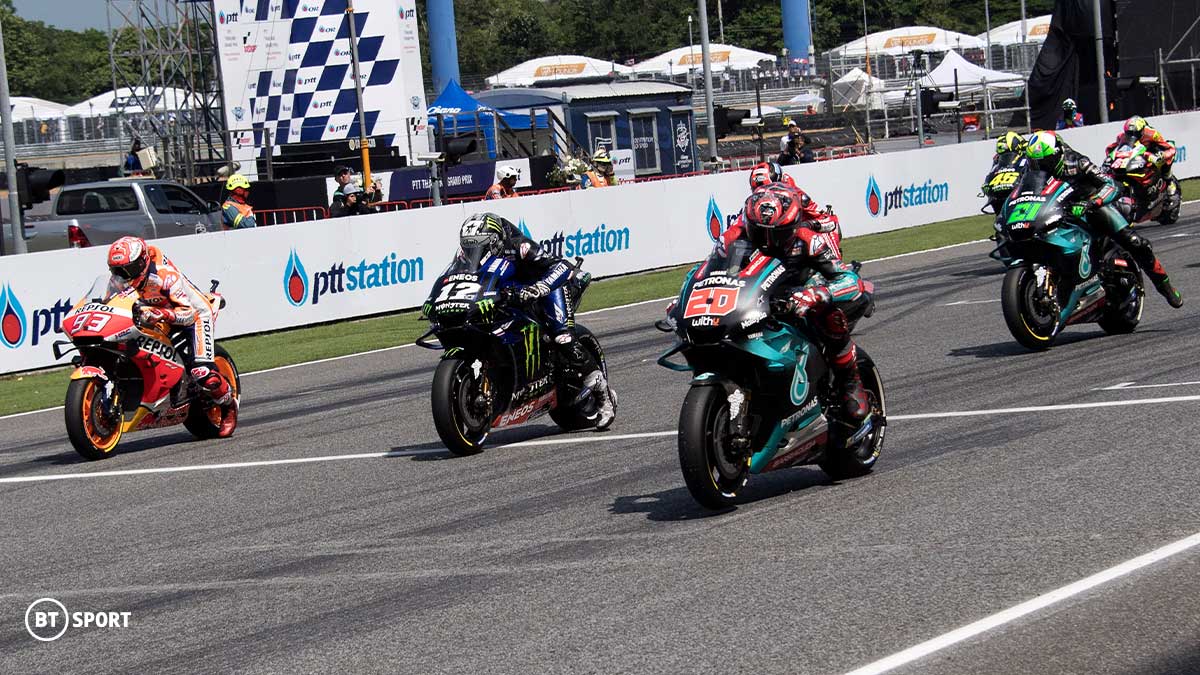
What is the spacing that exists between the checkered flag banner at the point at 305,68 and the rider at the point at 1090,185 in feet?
88.9

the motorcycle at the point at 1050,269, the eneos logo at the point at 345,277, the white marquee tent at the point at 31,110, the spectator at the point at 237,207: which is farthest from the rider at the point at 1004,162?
the white marquee tent at the point at 31,110

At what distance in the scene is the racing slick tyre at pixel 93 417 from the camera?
1172 centimetres

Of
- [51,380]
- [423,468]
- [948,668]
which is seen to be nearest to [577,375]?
[423,468]

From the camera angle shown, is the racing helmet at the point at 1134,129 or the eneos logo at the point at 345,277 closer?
the eneos logo at the point at 345,277

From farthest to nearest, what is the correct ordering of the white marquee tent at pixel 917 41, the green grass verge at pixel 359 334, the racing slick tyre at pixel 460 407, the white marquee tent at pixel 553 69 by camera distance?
1. the white marquee tent at pixel 917 41
2. the white marquee tent at pixel 553 69
3. the green grass verge at pixel 359 334
4. the racing slick tyre at pixel 460 407

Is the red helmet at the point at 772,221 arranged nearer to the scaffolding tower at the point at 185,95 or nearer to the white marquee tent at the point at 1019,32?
the scaffolding tower at the point at 185,95

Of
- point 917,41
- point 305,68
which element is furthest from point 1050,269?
point 917,41

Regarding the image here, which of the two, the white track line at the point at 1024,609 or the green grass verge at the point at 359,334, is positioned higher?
the green grass verge at the point at 359,334

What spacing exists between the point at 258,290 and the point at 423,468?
37.3 ft

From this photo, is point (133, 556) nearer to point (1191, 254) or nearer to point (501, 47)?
point (1191, 254)

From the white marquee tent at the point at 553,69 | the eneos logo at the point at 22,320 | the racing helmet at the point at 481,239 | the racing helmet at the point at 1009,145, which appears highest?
the white marquee tent at the point at 553,69

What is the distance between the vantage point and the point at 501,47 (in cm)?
10512

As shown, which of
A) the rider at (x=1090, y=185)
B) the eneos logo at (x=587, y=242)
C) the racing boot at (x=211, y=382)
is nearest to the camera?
the racing boot at (x=211, y=382)

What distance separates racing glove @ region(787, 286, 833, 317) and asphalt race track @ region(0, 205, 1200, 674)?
99cm
